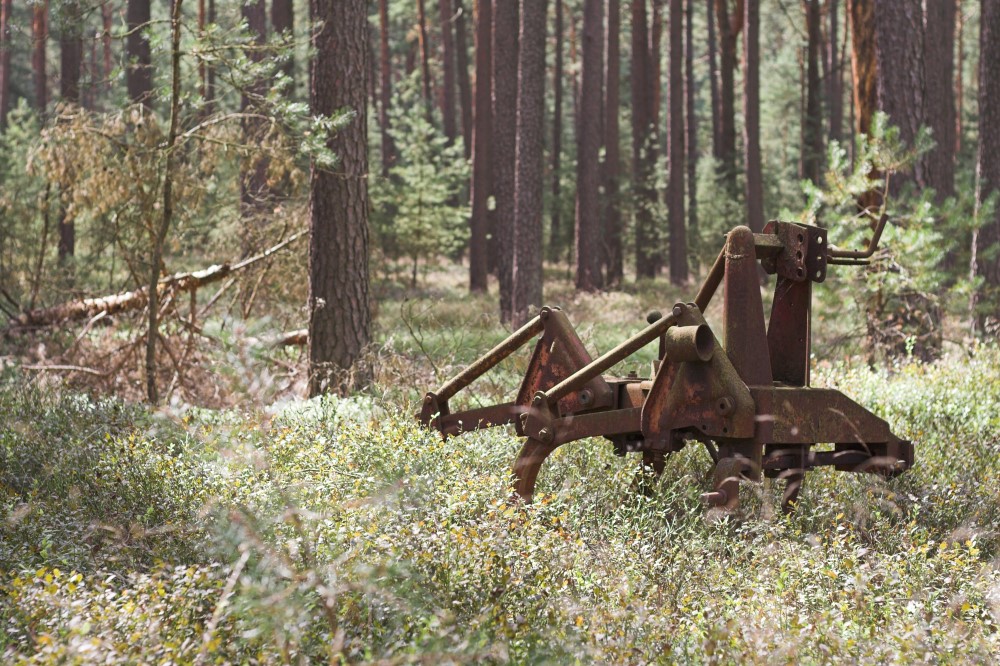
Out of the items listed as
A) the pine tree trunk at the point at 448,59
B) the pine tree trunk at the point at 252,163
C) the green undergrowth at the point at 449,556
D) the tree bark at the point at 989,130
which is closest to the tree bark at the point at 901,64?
the tree bark at the point at 989,130

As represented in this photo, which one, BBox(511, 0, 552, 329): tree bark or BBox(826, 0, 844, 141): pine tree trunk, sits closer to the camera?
BBox(511, 0, 552, 329): tree bark

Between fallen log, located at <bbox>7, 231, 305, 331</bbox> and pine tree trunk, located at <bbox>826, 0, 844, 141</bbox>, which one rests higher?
pine tree trunk, located at <bbox>826, 0, 844, 141</bbox>

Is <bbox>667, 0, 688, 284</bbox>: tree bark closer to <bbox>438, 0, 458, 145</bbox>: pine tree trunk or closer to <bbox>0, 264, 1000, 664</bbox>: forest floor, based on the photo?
<bbox>438, 0, 458, 145</bbox>: pine tree trunk

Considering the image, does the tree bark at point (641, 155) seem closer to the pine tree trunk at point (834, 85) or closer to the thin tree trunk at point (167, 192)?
the pine tree trunk at point (834, 85)

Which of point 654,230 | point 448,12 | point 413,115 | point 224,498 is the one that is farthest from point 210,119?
point 448,12

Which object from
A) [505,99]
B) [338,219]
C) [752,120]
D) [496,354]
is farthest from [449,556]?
[752,120]

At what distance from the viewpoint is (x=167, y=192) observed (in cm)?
929

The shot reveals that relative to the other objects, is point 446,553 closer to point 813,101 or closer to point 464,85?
point 813,101

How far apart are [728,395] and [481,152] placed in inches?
816

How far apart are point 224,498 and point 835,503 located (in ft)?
10.2

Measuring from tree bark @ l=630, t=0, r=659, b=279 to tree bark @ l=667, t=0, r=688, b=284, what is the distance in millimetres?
920

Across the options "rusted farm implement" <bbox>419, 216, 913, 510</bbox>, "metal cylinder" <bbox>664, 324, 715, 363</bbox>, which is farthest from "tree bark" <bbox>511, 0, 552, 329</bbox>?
"metal cylinder" <bbox>664, 324, 715, 363</bbox>

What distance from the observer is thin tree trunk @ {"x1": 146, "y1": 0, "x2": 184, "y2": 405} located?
29.6 ft

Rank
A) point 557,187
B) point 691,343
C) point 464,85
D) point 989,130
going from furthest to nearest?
point 557,187 → point 464,85 → point 989,130 → point 691,343
